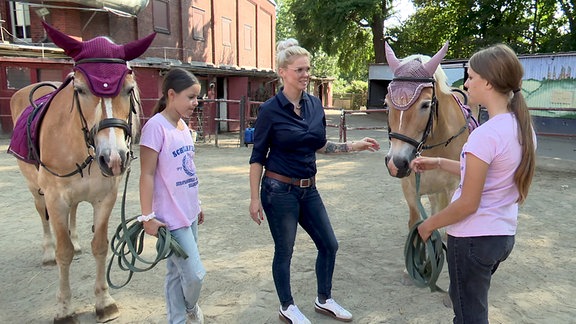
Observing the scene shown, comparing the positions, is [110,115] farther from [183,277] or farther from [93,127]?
[183,277]

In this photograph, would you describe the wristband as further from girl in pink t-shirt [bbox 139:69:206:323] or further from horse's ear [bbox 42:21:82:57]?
horse's ear [bbox 42:21:82:57]

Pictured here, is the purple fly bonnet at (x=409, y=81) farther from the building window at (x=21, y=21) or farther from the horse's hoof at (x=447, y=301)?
the building window at (x=21, y=21)

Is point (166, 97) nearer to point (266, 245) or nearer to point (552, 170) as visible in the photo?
point (266, 245)

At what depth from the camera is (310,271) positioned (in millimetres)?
3814

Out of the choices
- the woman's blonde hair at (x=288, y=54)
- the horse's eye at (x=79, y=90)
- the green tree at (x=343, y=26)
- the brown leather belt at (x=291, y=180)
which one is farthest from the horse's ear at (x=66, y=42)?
the green tree at (x=343, y=26)

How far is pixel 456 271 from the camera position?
187 cm

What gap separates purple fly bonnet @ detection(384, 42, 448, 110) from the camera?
261cm

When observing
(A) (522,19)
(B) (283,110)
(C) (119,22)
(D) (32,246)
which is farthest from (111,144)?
(A) (522,19)

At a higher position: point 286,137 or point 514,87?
point 514,87

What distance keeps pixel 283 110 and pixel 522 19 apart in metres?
25.0

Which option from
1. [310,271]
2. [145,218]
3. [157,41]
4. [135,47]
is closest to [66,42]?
[135,47]

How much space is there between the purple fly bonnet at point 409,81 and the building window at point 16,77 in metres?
14.2

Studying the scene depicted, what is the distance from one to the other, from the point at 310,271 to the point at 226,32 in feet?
66.3

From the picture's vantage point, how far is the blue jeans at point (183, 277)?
7.93ft
